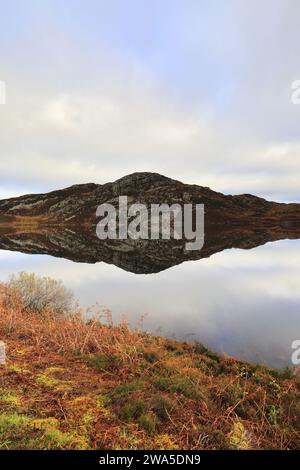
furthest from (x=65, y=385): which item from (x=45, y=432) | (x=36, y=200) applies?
(x=36, y=200)

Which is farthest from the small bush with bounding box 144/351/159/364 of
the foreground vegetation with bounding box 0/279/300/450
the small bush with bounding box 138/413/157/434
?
the small bush with bounding box 138/413/157/434

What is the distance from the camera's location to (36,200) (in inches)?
6412

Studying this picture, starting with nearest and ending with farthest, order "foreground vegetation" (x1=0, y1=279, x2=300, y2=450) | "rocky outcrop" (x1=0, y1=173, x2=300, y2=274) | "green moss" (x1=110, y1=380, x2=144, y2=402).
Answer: "foreground vegetation" (x1=0, y1=279, x2=300, y2=450), "green moss" (x1=110, y1=380, x2=144, y2=402), "rocky outcrop" (x1=0, y1=173, x2=300, y2=274)

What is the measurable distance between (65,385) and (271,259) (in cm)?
3698

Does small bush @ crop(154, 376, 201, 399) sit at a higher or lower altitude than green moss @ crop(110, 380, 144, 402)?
lower

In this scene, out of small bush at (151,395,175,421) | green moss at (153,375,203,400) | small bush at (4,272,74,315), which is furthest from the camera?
small bush at (4,272,74,315)

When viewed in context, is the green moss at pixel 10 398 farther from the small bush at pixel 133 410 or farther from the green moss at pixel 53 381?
the small bush at pixel 133 410

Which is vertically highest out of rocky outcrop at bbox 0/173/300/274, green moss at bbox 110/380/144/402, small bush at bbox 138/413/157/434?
rocky outcrop at bbox 0/173/300/274

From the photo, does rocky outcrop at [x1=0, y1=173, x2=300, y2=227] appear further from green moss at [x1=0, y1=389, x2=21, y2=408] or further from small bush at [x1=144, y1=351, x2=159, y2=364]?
green moss at [x1=0, y1=389, x2=21, y2=408]

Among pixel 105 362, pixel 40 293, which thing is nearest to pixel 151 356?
pixel 105 362

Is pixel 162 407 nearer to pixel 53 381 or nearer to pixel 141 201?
pixel 53 381

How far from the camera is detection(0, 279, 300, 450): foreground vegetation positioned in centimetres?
554

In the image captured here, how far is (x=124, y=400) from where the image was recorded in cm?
656

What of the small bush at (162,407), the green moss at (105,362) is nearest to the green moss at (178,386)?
the small bush at (162,407)
